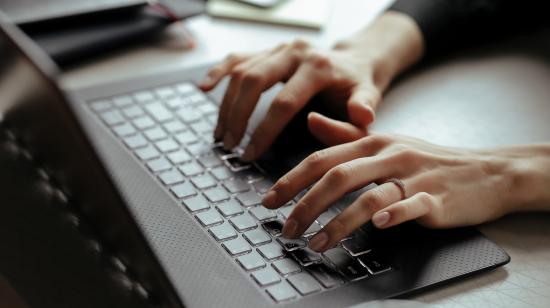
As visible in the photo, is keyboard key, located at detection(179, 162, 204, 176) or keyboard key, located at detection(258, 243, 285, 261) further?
keyboard key, located at detection(179, 162, 204, 176)

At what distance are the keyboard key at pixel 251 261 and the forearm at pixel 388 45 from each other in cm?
40

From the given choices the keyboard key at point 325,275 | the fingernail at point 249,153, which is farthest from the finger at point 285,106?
the keyboard key at point 325,275

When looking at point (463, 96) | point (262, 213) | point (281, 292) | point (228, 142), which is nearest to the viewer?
point (281, 292)

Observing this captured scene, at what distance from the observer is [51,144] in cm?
58

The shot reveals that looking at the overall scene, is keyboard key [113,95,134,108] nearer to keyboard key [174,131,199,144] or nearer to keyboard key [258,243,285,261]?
keyboard key [174,131,199,144]

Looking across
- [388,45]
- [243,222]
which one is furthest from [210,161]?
[388,45]

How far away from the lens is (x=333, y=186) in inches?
27.2

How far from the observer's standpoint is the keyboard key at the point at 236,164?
793 millimetres

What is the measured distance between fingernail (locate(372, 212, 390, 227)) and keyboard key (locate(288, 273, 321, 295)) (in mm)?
83

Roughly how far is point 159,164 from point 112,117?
4.8 inches

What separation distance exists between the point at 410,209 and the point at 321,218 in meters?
0.09

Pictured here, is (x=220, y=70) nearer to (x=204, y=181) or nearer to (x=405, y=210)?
(x=204, y=181)

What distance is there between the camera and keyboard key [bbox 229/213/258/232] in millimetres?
690

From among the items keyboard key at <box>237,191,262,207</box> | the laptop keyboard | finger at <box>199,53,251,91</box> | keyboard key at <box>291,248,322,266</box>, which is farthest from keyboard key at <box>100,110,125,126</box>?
keyboard key at <box>291,248,322,266</box>
